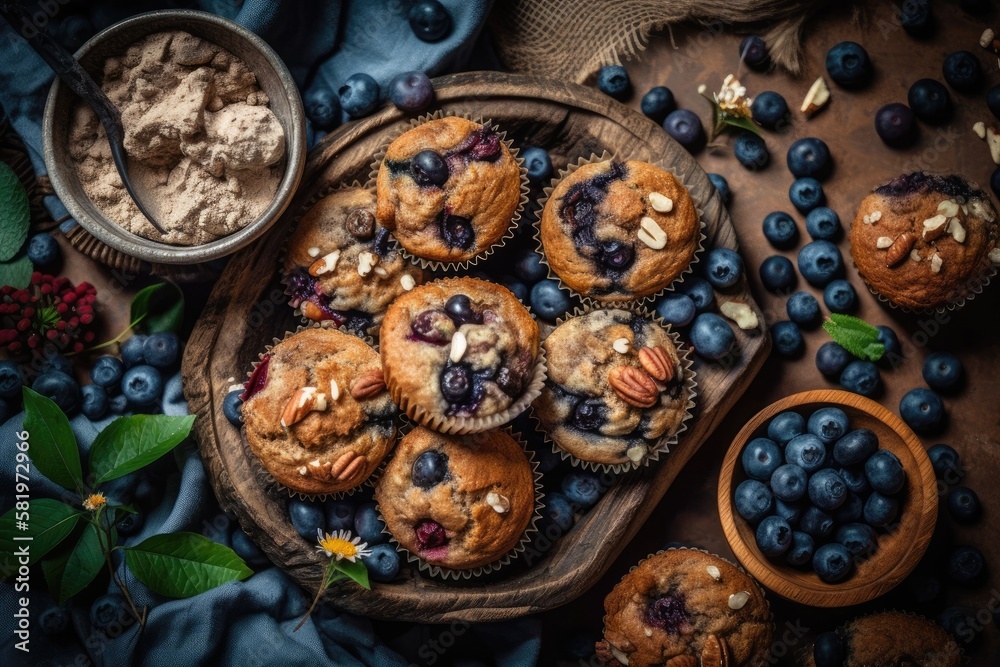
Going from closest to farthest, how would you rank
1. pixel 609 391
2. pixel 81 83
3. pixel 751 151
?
pixel 81 83
pixel 609 391
pixel 751 151

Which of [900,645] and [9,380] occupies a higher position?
[900,645]

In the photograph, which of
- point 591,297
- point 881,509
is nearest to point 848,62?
point 591,297

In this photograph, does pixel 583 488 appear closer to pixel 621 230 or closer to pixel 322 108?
pixel 621 230

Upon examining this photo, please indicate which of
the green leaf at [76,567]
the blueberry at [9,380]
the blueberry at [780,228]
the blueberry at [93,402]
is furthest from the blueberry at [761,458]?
the blueberry at [9,380]

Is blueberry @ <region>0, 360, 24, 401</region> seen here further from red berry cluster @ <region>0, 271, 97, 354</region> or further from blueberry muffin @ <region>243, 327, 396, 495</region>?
blueberry muffin @ <region>243, 327, 396, 495</region>

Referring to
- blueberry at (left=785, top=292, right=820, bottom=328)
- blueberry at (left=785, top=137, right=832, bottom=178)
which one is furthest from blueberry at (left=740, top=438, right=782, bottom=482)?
blueberry at (left=785, top=137, right=832, bottom=178)
